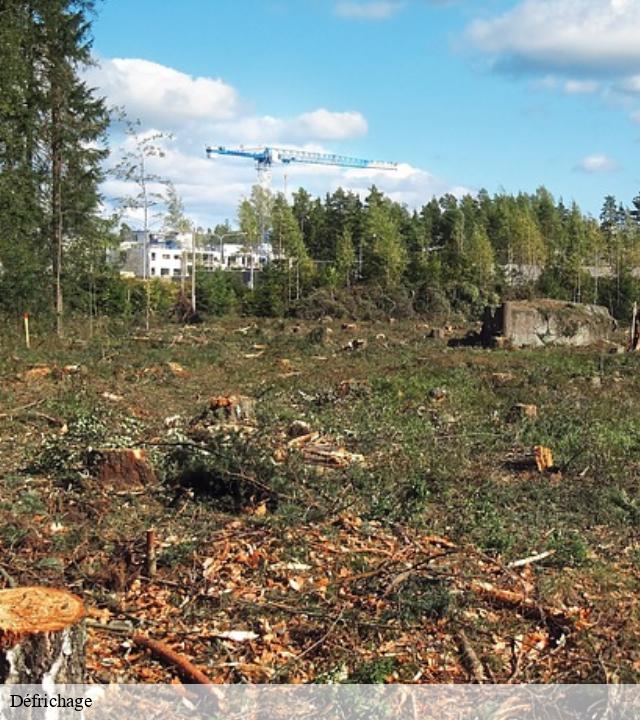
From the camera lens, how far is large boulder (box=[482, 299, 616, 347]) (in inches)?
833

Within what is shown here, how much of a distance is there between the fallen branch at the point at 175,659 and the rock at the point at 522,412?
23.8 feet

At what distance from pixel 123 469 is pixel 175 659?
3320 mm

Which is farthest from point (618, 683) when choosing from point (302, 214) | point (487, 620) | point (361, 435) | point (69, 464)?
point (302, 214)

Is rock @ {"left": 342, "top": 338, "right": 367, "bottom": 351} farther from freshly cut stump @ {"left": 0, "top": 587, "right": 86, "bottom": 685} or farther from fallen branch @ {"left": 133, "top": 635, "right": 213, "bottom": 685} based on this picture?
freshly cut stump @ {"left": 0, "top": 587, "right": 86, "bottom": 685}

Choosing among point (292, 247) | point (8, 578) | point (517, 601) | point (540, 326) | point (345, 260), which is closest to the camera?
point (8, 578)

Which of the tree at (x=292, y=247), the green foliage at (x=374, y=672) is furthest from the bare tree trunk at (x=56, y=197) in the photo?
the green foliage at (x=374, y=672)

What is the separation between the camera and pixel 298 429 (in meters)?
9.92

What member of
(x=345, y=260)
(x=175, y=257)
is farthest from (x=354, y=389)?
(x=175, y=257)

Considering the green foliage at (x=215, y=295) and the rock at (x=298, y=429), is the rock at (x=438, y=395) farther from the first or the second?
the green foliage at (x=215, y=295)

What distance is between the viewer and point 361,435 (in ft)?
32.4

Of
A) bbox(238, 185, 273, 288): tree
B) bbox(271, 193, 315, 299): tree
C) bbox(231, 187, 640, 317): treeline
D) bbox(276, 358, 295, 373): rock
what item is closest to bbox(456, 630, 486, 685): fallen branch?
bbox(276, 358, 295, 373): rock

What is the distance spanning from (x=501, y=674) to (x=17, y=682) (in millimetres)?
2356

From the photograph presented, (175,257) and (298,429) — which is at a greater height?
(175,257)

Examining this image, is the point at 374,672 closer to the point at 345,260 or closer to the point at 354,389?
the point at 354,389
